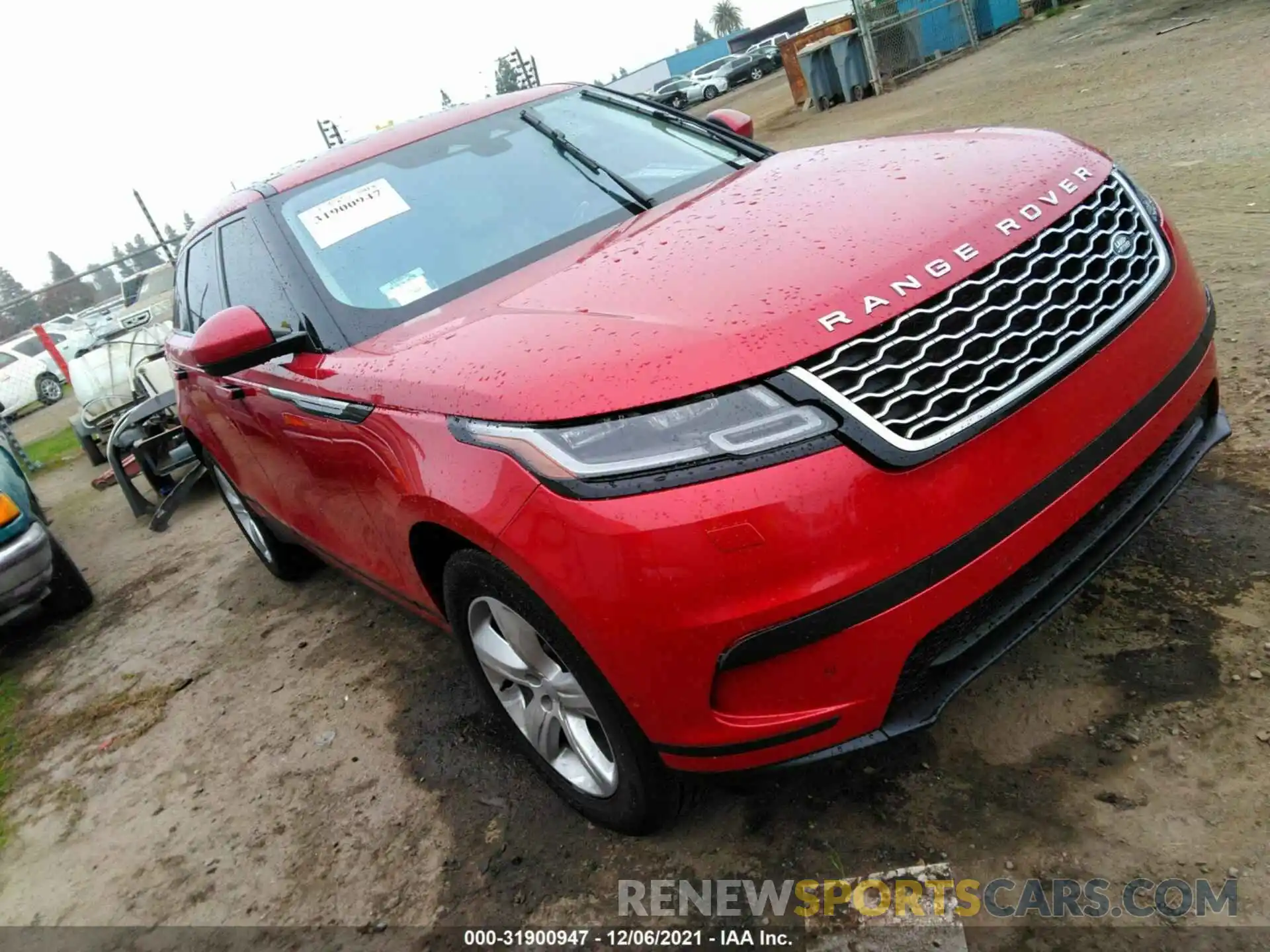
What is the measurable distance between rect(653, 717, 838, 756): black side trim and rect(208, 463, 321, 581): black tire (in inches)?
121

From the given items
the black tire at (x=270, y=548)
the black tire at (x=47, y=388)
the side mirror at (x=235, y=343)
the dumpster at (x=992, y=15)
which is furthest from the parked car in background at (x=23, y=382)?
the dumpster at (x=992, y=15)

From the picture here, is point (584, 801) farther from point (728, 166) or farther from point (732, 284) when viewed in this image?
point (728, 166)

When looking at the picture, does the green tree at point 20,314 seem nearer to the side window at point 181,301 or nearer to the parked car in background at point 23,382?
the parked car in background at point 23,382

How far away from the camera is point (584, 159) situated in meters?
3.12

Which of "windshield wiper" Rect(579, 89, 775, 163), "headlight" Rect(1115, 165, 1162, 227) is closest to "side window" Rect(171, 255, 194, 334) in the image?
"windshield wiper" Rect(579, 89, 775, 163)

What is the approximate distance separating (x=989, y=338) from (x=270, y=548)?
3.81 meters

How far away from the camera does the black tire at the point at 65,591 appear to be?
5.16 m

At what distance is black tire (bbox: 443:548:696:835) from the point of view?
1891 mm

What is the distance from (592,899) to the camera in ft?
7.04

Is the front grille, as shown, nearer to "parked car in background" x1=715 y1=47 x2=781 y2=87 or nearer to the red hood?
the red hood

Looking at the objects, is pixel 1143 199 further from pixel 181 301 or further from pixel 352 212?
pixel 181 301

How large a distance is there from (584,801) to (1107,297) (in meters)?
1.70

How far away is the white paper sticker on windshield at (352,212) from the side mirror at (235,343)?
1.29 ft

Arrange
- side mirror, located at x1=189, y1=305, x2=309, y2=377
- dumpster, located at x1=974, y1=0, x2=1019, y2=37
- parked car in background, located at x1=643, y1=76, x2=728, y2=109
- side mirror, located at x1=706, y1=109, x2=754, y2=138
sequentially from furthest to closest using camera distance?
parked car in background, located at x1=643, y1=76, x2=728, y2=109
dumpster, located at x1=974, y1=0, x2=1019, y2=37
side mirror, located at x1=706, y1=109, x2=754, y2=138
side mirror, located at x1=189, y1=305, x2=309, y2=377
